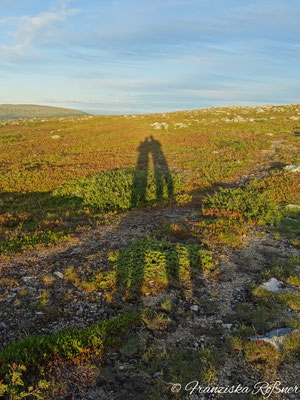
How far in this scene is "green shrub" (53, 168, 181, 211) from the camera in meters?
15.3

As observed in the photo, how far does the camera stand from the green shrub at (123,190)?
603 inches

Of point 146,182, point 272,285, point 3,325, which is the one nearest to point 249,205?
point 272,285

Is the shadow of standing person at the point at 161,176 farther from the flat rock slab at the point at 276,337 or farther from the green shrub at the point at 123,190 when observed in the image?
the flat rock slab at the point at 276,337

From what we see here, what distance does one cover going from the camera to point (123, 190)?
15758 mm

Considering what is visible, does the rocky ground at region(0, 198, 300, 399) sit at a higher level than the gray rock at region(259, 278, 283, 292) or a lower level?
lower

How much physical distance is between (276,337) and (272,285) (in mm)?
2183

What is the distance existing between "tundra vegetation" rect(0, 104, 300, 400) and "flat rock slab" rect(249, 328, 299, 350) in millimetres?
56

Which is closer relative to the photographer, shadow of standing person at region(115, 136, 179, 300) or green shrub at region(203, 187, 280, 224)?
shadow of standing person at region(115, 136, 179, 300)

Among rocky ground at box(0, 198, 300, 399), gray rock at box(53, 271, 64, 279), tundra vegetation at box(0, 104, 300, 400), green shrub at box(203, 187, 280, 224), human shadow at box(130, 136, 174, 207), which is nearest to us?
rocky ground at box(0, 198, 300, 399)

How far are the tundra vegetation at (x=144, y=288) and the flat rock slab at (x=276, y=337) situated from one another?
56 mm

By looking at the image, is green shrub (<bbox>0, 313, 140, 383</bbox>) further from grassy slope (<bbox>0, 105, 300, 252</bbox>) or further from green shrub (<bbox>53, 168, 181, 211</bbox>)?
green shrub (<bbox>53, 168, 181, 211</bbox>)

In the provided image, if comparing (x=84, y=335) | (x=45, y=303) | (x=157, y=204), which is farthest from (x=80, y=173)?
(x=84, y=335)

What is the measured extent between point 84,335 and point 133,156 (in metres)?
25.6

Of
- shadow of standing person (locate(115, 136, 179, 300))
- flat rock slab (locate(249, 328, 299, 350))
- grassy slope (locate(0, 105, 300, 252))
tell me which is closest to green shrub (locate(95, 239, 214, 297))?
shadow of standing person (locate(115, 136, 179, 300))
